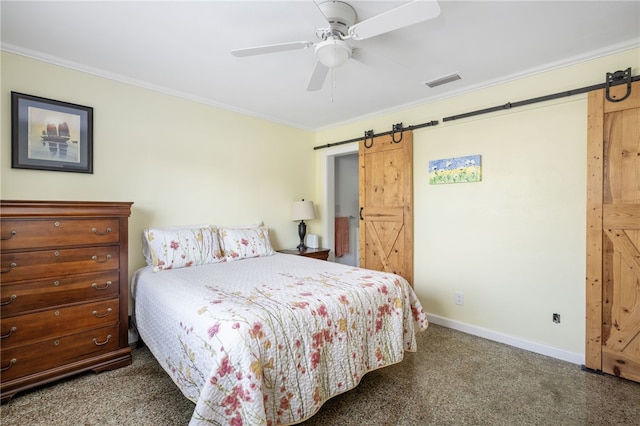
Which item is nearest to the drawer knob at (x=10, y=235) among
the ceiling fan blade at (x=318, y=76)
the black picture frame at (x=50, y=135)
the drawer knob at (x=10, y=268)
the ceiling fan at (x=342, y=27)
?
the drawer knob at (x=10, y=268)

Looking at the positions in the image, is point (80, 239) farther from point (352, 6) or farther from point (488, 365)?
point (488, 365)

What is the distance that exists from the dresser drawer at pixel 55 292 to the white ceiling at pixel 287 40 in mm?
1782

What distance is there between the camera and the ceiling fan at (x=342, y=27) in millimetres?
1476

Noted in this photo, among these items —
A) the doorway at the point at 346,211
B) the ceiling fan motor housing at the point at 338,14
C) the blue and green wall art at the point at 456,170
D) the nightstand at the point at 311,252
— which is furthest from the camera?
the doorway at the point at 346,211

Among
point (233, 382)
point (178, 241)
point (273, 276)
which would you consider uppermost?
point (178, 241)

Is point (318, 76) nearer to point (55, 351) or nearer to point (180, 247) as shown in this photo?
point (180, 247)

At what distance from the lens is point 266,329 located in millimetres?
1468

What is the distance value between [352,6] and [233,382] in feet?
7.11

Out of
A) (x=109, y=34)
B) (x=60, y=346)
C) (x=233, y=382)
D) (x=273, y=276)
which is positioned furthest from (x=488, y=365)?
(x=109, y=34)

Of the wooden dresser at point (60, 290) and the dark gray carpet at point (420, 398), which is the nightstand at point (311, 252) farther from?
the wooden dresser at point (60, 290)

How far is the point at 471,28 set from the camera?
2.07 metres

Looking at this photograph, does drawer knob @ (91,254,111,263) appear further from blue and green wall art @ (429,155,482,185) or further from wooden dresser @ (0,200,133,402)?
blue and green wall art @ (429,155,482,185)

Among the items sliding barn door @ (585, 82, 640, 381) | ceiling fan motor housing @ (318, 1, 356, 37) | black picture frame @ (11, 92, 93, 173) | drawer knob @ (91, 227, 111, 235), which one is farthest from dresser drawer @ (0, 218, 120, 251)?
sliding barn door @ (585, 82, 640, 381)

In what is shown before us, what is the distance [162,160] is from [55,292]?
4.97ft
